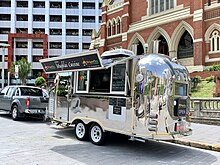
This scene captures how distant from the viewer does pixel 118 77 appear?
746cm

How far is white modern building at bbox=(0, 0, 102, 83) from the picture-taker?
2438 inches

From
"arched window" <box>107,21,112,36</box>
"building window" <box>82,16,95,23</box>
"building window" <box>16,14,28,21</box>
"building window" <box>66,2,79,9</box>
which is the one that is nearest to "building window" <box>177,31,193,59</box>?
"arched window" <box>107,21,112,36</box>

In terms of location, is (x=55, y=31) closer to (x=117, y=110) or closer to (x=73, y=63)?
(x=73, y=63)

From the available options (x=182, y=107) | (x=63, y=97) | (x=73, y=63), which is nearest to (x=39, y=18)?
(x=63, y=97)

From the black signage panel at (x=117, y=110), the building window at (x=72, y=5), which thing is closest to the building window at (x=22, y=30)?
the building window at (x=72, y=5)

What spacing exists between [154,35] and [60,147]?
26471 millimetres

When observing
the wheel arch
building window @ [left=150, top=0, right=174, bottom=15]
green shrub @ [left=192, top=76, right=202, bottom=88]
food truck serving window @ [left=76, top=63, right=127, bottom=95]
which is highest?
building window @ [left=150, top=0, right=174, bottom=15]

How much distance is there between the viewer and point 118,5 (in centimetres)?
3838

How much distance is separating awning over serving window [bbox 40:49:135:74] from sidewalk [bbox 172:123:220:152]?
341cm

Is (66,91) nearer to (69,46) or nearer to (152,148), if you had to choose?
(152,148)

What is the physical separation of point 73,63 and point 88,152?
117 inches

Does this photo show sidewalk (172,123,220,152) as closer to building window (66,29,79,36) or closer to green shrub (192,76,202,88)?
green shrub (192,76,202,88)

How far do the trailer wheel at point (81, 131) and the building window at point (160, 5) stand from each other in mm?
25287

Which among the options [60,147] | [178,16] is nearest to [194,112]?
[60,147]
